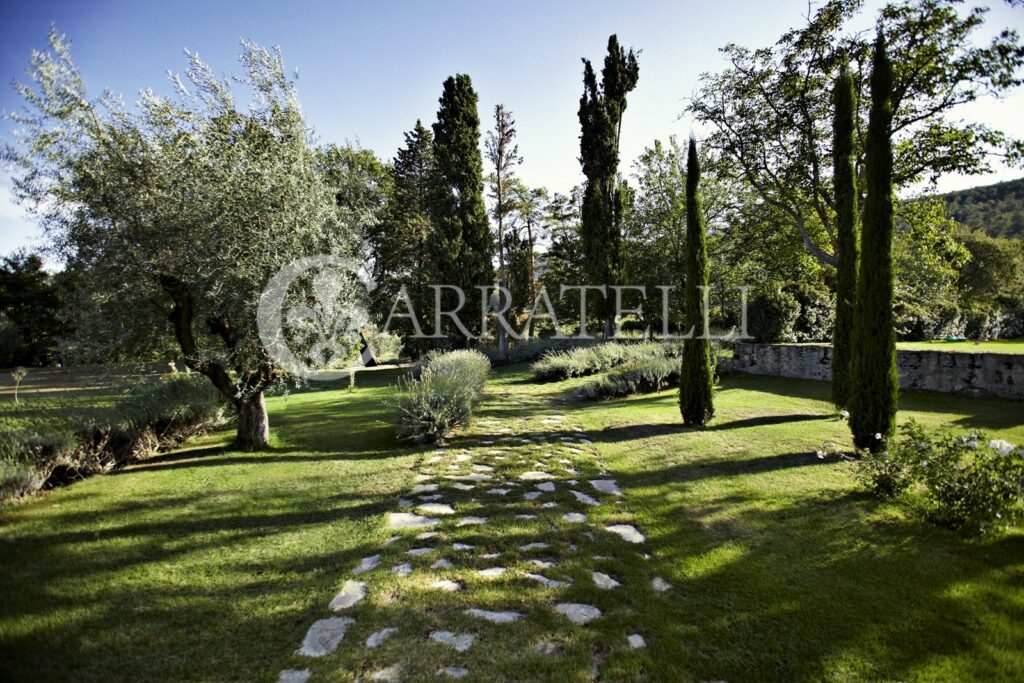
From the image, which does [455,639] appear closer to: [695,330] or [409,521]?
[409,521]

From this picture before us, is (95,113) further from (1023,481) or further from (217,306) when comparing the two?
(1023,481)

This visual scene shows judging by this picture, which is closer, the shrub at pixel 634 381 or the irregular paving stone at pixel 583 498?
the irregular paving stone at pixel 583 498

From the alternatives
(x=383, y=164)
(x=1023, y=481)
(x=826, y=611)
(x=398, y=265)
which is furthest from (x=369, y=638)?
(x=383, y=164)

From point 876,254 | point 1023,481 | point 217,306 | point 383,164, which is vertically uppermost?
point 383,164

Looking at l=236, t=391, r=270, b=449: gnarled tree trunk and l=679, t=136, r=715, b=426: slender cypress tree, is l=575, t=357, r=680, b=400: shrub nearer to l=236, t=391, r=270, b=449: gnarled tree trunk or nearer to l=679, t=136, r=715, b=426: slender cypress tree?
l=679, t=136, r=715, b=426: slender cypress tree

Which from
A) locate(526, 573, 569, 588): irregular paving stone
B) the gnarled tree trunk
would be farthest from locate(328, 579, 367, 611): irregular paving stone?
the gnarled tree trunk

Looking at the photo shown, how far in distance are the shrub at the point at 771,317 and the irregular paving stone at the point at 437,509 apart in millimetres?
12845

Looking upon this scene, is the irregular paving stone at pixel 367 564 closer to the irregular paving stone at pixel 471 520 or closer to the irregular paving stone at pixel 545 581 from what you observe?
the irregular paving stone at pixel 471 520

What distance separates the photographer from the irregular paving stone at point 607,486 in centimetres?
488

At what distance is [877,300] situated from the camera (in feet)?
18.4

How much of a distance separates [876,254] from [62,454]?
10251 millimetres

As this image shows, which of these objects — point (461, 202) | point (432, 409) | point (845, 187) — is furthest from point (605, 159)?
point (432, 409)

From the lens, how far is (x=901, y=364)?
377 inches

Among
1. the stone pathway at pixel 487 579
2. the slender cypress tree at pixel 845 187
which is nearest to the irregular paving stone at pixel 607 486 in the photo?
the stone pathway at pixel 487 579
